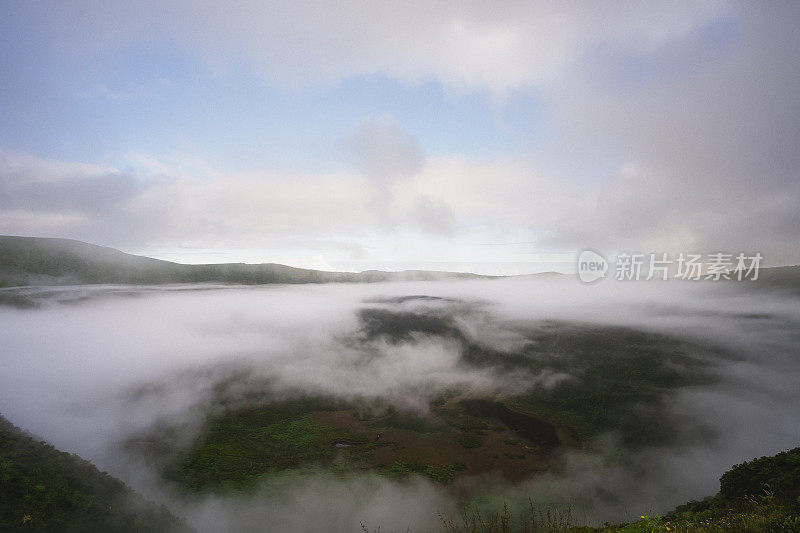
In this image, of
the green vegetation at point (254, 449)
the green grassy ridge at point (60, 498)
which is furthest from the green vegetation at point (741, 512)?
the green vegetation at point (254, 449)

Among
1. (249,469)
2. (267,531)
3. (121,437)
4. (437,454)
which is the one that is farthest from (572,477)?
(121,437)

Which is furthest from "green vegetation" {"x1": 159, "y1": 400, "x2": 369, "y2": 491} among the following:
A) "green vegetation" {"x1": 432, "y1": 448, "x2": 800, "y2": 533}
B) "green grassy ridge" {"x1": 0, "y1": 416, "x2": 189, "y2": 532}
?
"green vegetation" {"x1": 432, "y1": 448, "x2": 800, "y2": 533}

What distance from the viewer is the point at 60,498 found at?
63094 mm

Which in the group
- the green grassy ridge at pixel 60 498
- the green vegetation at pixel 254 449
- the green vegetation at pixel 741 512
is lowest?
the green vegetation at pixel 254 449

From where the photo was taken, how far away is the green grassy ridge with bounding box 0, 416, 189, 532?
189 ft

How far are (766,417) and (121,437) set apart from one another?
1063ft

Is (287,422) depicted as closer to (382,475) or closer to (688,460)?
(382,475)

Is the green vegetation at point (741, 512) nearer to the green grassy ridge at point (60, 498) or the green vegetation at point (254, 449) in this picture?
the green grassy ridge at point (60, 498)

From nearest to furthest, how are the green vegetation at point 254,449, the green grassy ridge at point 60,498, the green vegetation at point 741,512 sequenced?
the green vegetation at point 741,512
the green grassy ridge at point 60,498
the green vegetation at point 254,449

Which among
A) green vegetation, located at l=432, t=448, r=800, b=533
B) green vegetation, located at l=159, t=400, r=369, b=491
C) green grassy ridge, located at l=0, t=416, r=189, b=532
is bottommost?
green vegetation, located at l=159, t=400, r=369, b=491

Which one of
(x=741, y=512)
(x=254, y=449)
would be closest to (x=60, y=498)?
(x=254, y=449)

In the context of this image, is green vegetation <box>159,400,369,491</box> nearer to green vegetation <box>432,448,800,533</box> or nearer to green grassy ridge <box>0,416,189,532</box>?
green grassy ridge <box>0,416,189,532</box>

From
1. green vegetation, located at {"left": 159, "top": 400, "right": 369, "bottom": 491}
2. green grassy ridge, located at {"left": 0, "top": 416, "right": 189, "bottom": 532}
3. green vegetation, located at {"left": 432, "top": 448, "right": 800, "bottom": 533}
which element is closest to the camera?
green vegetation, located at {"left": 432, "top": 448, "right": 800, "bottom": 533}

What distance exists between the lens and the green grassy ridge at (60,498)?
57469 mm
